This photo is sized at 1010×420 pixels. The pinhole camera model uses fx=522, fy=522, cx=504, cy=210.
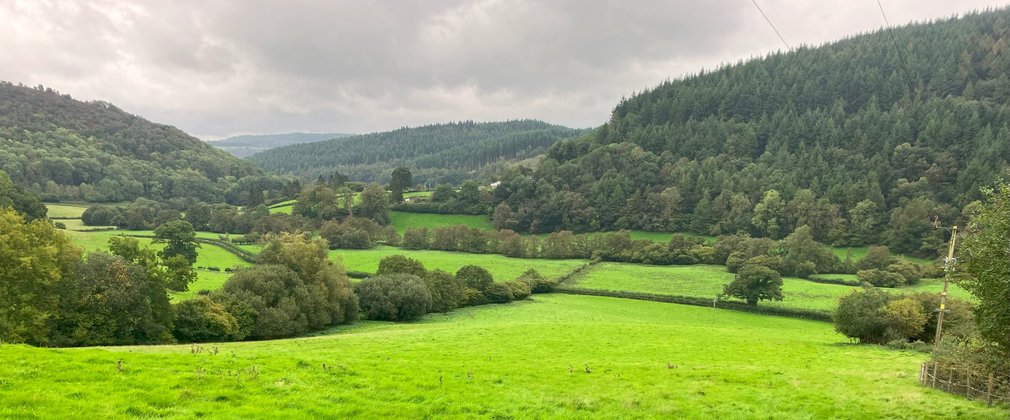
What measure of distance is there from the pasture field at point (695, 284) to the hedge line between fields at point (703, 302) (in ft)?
3.70

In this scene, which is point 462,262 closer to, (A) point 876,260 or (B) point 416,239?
(B) point 416,239

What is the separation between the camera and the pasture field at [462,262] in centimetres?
9456

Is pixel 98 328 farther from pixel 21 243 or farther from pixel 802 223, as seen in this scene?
pixel 802 223

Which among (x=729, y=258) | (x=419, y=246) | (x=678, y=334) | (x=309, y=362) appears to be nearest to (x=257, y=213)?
(x=419, y=246)

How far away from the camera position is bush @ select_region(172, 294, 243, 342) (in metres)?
42.2

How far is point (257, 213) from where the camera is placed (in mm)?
138875

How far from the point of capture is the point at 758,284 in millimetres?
72250

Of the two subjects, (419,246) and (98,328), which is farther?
(419,246)

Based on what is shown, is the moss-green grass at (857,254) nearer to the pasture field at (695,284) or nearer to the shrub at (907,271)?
the shrub at (907,271)

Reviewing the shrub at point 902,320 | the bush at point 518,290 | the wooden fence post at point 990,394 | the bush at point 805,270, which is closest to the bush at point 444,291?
the bush at point 518,290

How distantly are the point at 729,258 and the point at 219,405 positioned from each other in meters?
98.0

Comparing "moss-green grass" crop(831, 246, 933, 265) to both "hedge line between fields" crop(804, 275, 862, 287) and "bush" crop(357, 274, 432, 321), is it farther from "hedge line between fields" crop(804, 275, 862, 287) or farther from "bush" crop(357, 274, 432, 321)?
"bush" crop(357, 274, 432, 321)

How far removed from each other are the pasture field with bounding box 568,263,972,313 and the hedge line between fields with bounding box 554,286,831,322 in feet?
3.70

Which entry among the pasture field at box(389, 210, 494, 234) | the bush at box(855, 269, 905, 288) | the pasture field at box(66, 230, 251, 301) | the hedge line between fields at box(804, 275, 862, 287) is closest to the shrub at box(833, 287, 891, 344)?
Answer: the hedge line between fields at box(804, 275, 862, 287)
